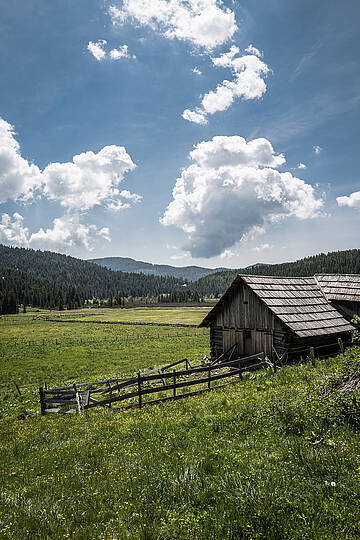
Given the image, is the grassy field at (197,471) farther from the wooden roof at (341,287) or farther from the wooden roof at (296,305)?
the wooden roof at (341,287)

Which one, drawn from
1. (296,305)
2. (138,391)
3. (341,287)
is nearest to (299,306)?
(296,305)

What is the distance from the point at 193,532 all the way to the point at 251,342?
20.1 m

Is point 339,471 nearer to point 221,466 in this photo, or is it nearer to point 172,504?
point 221,466

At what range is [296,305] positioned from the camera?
2362cm

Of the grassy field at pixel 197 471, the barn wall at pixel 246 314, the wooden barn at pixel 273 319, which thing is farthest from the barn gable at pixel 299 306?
the grassy field at pixel 197 471

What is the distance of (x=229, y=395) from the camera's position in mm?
13500

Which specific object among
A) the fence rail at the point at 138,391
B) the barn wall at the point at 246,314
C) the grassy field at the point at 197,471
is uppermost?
the barn wall at the point at 246,314

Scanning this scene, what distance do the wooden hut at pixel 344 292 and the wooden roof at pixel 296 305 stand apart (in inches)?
31.0


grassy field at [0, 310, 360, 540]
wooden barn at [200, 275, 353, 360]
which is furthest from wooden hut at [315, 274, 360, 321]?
grassy field at [0, 310, 360, 540]

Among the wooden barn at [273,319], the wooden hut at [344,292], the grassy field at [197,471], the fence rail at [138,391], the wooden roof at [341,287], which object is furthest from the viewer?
the wooden roof at [341,287]

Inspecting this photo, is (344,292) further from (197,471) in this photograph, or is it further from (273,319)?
(197,471)

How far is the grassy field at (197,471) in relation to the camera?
4727mm

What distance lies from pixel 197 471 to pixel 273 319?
1707 cm

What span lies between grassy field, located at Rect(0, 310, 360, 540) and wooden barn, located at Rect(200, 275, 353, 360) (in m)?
8.78
